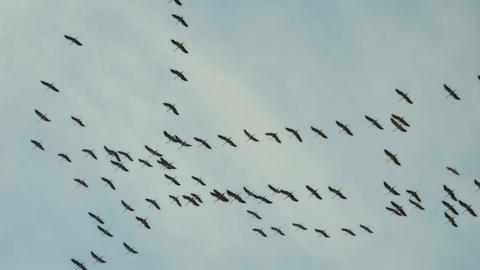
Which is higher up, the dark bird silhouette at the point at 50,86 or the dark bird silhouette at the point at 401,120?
the dark bird silhouette at the point at 401,120

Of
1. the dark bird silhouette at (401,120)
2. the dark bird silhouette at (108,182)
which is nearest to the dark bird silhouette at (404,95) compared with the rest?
the dark bird silhouette at (401,120)

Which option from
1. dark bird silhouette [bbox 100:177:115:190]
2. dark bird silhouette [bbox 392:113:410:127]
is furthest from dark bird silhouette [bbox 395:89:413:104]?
dark bird silhouette [bbox 100:177:115:190]

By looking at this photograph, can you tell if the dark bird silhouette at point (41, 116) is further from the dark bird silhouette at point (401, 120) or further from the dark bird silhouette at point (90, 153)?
the dark bird silhouette at point (401, 120)

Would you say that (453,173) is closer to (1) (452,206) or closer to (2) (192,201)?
(1) (452,206)

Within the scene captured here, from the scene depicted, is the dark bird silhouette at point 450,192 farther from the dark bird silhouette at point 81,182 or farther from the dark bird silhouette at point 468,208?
the dark bird silhouette at point 81,182

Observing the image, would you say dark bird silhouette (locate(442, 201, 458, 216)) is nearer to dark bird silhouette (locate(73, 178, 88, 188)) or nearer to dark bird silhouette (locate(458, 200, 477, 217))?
dark bird silhouette (locate(458, 200, 477, 217))

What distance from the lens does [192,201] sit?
193250 mm

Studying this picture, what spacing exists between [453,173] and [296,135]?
3464 cm

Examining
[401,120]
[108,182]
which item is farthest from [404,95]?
[108,182]

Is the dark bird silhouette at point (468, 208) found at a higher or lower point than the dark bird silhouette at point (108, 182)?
higher

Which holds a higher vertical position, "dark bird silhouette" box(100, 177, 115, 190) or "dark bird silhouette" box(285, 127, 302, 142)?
"dark bird silhouette" box(285, 127, 302, 142)

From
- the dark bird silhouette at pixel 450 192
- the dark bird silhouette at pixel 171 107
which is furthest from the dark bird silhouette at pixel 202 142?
the dark bird silhouette at pixel 450 192

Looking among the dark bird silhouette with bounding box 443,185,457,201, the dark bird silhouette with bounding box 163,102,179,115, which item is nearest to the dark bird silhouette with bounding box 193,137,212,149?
the dark bird silhouette with bounding box 163,102,179,115

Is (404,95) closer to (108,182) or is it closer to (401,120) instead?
(401,120)
